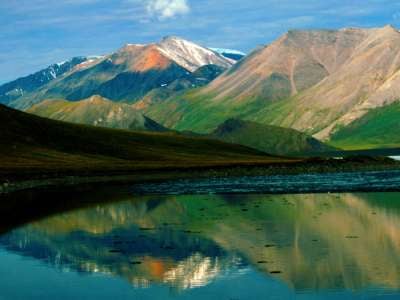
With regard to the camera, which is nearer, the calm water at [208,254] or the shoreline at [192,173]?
the calm water at [208,254]

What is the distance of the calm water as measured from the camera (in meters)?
36.2

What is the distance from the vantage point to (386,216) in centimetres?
6469

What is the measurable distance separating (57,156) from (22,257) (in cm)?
14491

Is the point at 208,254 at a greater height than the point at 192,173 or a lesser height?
lesser

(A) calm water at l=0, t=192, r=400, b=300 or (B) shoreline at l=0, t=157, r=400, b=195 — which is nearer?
(A) calm water at l=0, t=192, r=400, b=300

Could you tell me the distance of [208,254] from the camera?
152 feet

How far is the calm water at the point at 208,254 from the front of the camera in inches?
1426

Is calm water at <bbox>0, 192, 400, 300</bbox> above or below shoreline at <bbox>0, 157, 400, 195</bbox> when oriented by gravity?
below

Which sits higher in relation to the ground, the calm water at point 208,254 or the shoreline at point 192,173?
the shoreline at point 192,173

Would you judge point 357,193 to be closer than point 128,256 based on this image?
No

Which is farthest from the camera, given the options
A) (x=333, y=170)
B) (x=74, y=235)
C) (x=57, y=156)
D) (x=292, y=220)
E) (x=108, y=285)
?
(x=57, y=156)

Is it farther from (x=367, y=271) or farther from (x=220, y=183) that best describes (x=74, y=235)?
(x=220, y=183)

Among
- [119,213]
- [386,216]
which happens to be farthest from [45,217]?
[386,216]

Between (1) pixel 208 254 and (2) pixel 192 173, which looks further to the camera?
(2) pixel 192 173
